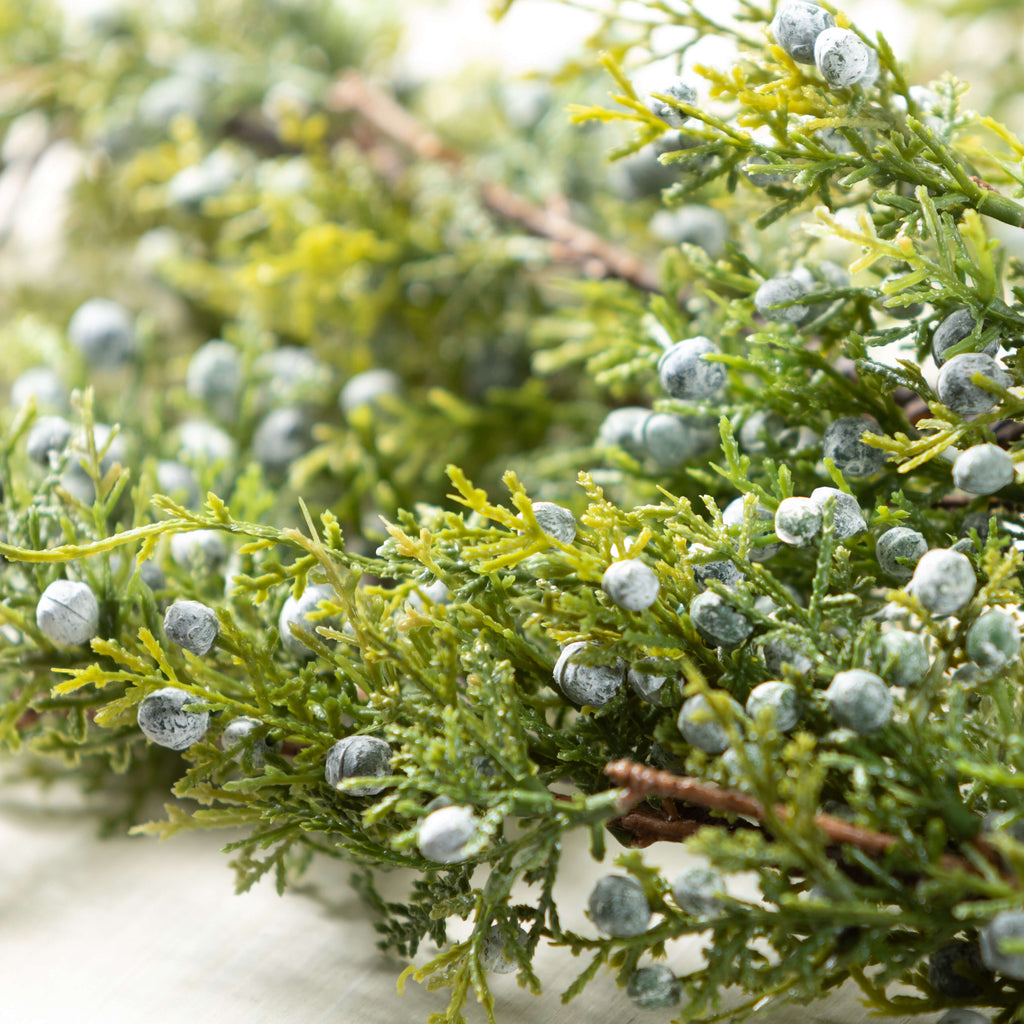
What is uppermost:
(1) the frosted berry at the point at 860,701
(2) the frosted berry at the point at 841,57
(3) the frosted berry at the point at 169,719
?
(2) the frosted berry at the point at 841,57

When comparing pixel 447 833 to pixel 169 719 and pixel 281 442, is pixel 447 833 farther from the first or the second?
pixel 281 442

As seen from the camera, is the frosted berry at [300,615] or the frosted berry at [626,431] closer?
the frosted berry at [300,615]

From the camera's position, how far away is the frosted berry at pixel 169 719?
1.67 ft

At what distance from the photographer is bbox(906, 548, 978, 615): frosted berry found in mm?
435

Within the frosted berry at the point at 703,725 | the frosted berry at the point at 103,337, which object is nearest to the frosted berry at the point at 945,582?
the frosted berry at the point at 703,725

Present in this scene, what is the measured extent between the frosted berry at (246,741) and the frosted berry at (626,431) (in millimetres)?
307

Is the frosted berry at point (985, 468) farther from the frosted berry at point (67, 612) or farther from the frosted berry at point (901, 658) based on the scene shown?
the frosted berry at point (67, 612)

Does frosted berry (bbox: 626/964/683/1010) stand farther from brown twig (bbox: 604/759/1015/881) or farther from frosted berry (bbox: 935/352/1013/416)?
frosted berry (bbox: 935/352/1013/416)

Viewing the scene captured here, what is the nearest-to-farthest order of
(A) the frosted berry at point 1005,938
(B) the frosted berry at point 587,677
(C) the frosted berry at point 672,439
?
(A) the frosted berry at point 1005,938 < (B) the frosted berry at point 587,677 < (C) the frosted berry at point 672,439

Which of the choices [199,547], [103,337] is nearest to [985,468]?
[199,547]

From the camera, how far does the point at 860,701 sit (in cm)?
42

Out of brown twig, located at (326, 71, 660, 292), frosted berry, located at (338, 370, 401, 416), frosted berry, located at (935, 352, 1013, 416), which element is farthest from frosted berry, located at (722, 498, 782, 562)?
frosted berry, located at (338, 370, 401, 416)

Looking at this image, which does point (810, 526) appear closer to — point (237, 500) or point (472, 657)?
point (472, 657)

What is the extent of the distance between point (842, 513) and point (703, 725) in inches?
5.2
